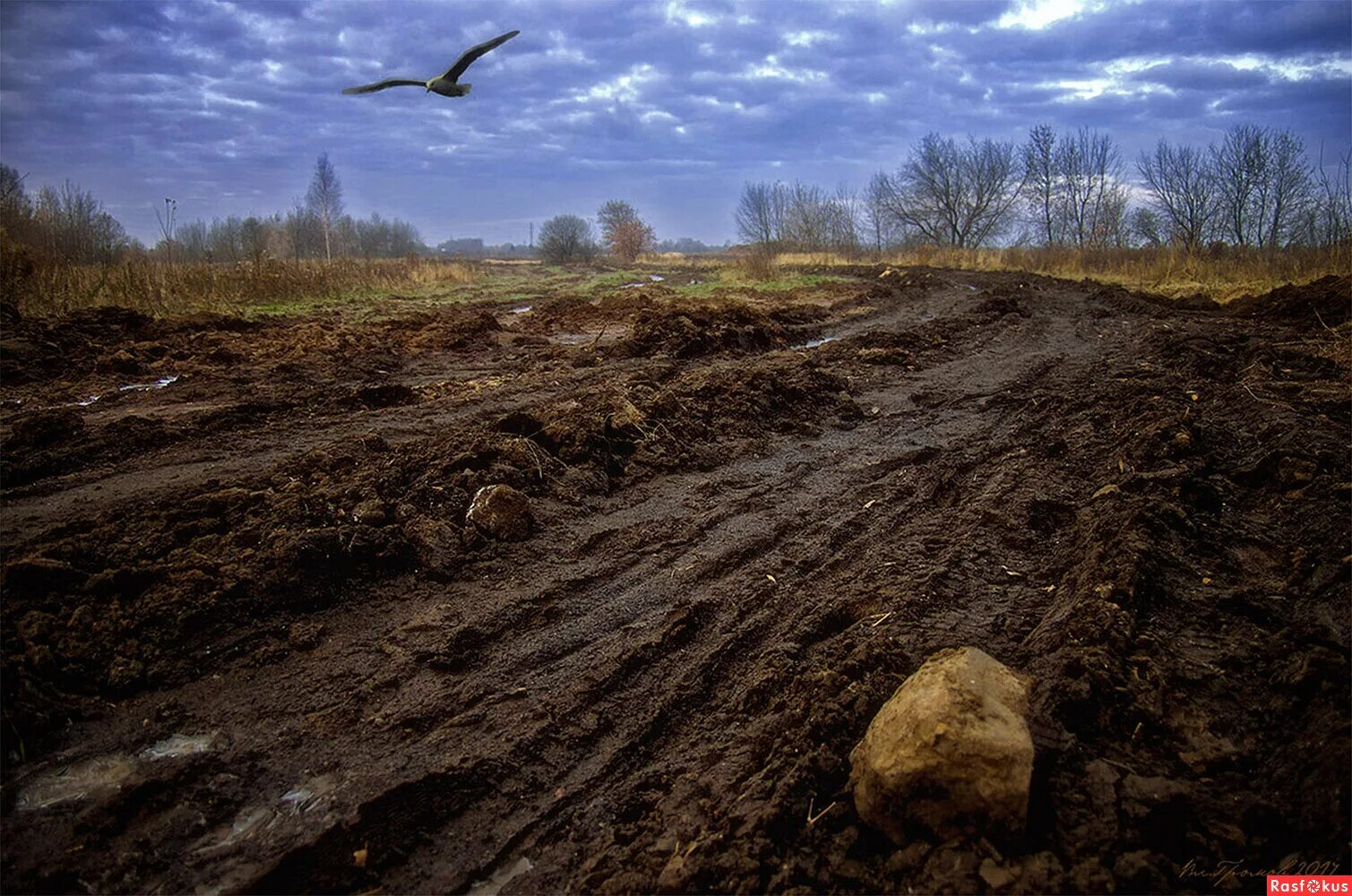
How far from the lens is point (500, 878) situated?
2270mm

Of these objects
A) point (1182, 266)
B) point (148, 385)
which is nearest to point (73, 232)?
point (148, 385)

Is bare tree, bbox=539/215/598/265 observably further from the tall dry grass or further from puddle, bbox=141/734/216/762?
puddle, bbox=141/734/216/762

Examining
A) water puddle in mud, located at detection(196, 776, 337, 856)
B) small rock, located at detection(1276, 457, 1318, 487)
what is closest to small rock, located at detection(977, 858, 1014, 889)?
water puddle in mud, located at detection(196, 776, 337, 856)

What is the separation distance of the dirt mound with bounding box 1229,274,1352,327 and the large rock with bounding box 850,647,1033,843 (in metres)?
11.0

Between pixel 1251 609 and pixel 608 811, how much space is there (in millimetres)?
2808

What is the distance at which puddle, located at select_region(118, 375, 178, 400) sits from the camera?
23.1 ft

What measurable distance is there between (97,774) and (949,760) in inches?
118

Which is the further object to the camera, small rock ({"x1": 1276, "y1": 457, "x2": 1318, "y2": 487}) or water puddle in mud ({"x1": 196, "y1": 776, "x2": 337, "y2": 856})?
small rock ({"x1": 1276, "y1": 457, "x2": 1318, "y2": 487})

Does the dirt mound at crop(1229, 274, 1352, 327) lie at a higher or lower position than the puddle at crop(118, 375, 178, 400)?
higher

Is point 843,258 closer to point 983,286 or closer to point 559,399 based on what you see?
point 983,286

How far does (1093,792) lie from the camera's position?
200cm

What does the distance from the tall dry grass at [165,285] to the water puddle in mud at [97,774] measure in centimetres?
1111

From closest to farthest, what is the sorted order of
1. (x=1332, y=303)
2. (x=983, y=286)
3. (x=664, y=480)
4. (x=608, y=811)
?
1. (x=608, y=811)
2. (x=664, y=480)
3. (x=1332, y=303)
4. (x=983, y=286)

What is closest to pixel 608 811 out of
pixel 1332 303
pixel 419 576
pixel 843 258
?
pixel 419 576
